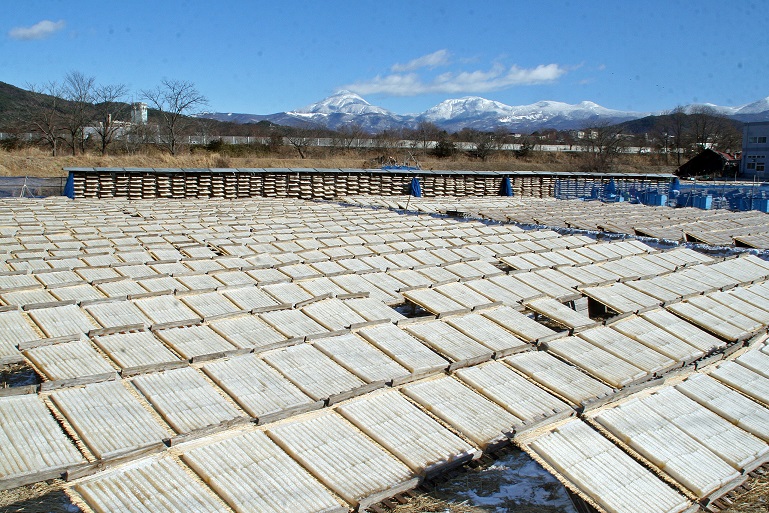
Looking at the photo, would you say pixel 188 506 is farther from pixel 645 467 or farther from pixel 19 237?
pixel 19 237

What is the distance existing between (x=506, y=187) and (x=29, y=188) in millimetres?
21857

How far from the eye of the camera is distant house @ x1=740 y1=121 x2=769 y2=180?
63438mm

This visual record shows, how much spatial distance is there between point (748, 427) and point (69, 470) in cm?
577

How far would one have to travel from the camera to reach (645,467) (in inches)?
192

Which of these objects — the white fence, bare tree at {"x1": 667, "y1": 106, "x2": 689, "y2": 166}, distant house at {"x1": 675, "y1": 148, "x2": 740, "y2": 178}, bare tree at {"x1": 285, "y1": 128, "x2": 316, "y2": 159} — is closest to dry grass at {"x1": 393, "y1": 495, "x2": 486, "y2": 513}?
the white fence

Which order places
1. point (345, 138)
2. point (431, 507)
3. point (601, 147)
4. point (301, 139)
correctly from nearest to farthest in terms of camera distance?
point (431, 507) → point (301, 139) → point (345, 138) → point (601, 147)

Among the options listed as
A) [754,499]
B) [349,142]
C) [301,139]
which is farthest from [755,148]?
[754,499]

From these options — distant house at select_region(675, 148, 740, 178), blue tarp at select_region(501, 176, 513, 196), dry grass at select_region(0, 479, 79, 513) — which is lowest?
dry grass at select_region(0, 479, 79, 513)

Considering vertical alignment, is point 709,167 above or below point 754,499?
above

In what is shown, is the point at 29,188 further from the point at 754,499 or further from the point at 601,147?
the point at 601,147

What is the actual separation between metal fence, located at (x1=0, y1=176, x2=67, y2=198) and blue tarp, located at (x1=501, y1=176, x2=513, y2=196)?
67.5ft

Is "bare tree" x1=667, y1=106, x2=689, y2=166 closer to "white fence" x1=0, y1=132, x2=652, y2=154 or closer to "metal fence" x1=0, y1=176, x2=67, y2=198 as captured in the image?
"white fence" x1=0, y1=132, x2=652, y2=154

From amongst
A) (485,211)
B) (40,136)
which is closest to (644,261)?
(485,211)

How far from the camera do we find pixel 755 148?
64812mm
